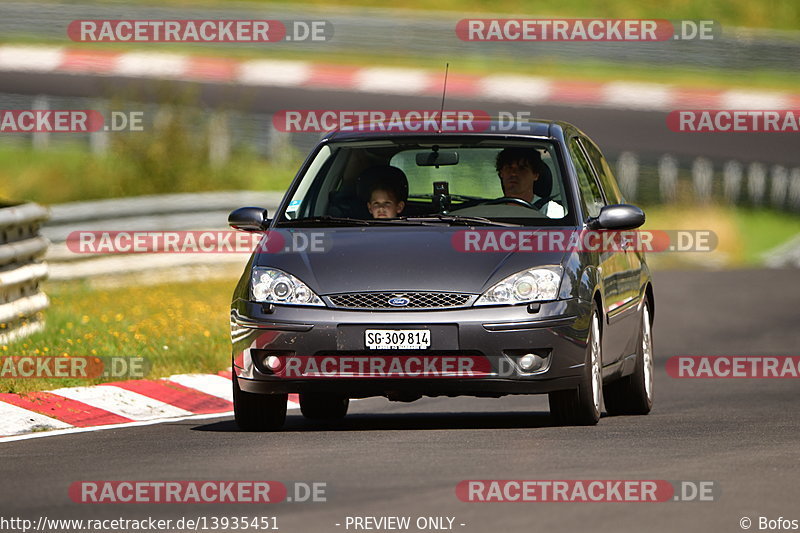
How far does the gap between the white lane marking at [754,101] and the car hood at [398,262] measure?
72.7 ft

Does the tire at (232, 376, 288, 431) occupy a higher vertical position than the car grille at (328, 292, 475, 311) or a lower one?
lower

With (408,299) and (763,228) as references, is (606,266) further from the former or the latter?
(763,228)

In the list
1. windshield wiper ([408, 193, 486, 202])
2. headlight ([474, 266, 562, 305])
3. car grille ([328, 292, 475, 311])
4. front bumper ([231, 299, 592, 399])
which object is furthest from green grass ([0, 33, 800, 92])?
car grille ([328, 292, 475, 311])

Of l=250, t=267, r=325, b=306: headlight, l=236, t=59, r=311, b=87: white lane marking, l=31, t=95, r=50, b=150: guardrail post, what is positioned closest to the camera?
l=250, t=267, r=325, b=306: headlight

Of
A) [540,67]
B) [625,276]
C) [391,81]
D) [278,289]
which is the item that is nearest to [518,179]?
[625,276]

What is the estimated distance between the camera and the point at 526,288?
34.6ft

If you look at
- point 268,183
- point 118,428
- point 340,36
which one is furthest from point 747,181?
point 118,428

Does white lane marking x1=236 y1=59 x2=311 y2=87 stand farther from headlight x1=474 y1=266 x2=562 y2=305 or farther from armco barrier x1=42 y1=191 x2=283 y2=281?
headlight x1=474 y1=266 x2=562 y2=305

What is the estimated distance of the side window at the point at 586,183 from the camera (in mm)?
11734

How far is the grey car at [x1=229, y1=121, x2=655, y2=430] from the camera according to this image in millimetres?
10430

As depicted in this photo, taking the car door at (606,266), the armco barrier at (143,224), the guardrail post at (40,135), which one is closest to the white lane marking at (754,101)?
the guardrail post at (40,135)

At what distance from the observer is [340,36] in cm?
3728

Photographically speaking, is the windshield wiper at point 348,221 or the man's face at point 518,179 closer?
the windshield wiper at point 348,221

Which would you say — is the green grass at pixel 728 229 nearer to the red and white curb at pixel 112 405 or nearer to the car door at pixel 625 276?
the car door at pixel 625 276
